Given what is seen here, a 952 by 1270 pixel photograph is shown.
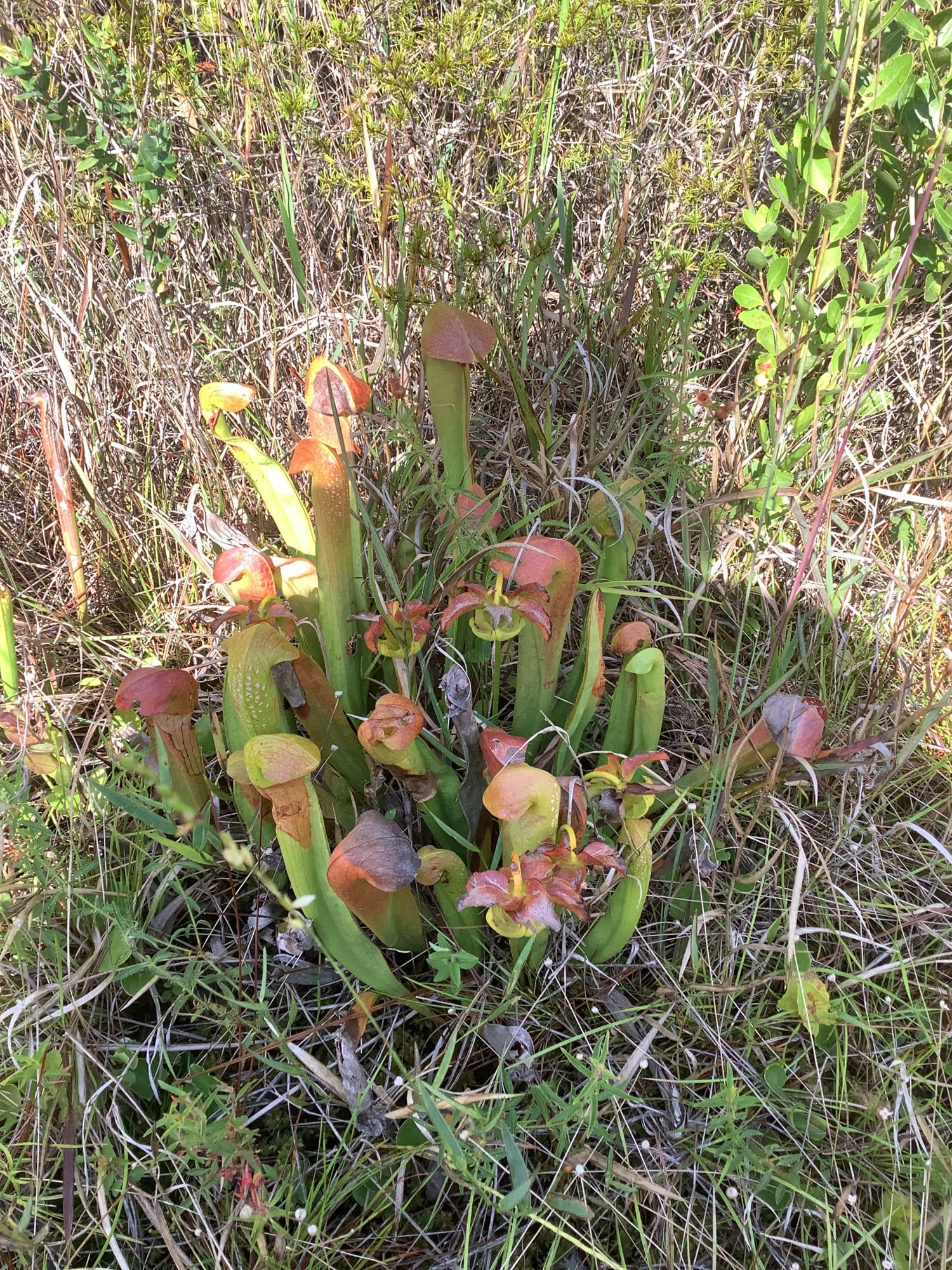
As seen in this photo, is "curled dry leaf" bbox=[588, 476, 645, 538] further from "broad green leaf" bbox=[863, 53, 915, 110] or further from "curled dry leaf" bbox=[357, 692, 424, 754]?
"broad green leaf" bbox=[863, 53, 915, 110]

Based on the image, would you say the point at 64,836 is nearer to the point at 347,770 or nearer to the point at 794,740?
the point at 347,770

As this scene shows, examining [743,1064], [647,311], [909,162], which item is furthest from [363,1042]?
[909,162]

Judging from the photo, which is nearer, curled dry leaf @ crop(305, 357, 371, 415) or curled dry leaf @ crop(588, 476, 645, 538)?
curled dry leaf @ crop(305, 357, 371, 415)

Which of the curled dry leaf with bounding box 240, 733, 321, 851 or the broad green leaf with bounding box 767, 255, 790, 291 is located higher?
the broad green leaf with bounding box 767, 255, 790, 291

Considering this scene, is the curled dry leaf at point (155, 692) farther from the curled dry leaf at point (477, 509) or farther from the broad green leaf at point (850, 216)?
the broad green leaf at point (850, 216)

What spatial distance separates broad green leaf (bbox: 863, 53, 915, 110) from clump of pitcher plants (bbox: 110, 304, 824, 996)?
80 cm

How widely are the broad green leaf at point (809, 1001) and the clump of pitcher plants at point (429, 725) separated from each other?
0.23 m

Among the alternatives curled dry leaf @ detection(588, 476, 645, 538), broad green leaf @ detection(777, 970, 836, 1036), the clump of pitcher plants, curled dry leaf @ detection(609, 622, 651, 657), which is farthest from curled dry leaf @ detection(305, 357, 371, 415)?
broad green leaf @ detection(777, 970, 836, 1036)

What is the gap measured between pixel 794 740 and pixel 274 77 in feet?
5.34

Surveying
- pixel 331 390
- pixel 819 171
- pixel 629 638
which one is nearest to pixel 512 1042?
pixel 629 638

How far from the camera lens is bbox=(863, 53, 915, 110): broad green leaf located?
131 cm

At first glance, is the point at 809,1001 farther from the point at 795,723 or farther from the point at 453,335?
the point at 453,335

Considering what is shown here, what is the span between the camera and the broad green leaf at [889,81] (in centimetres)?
131

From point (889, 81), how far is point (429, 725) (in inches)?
52.1
